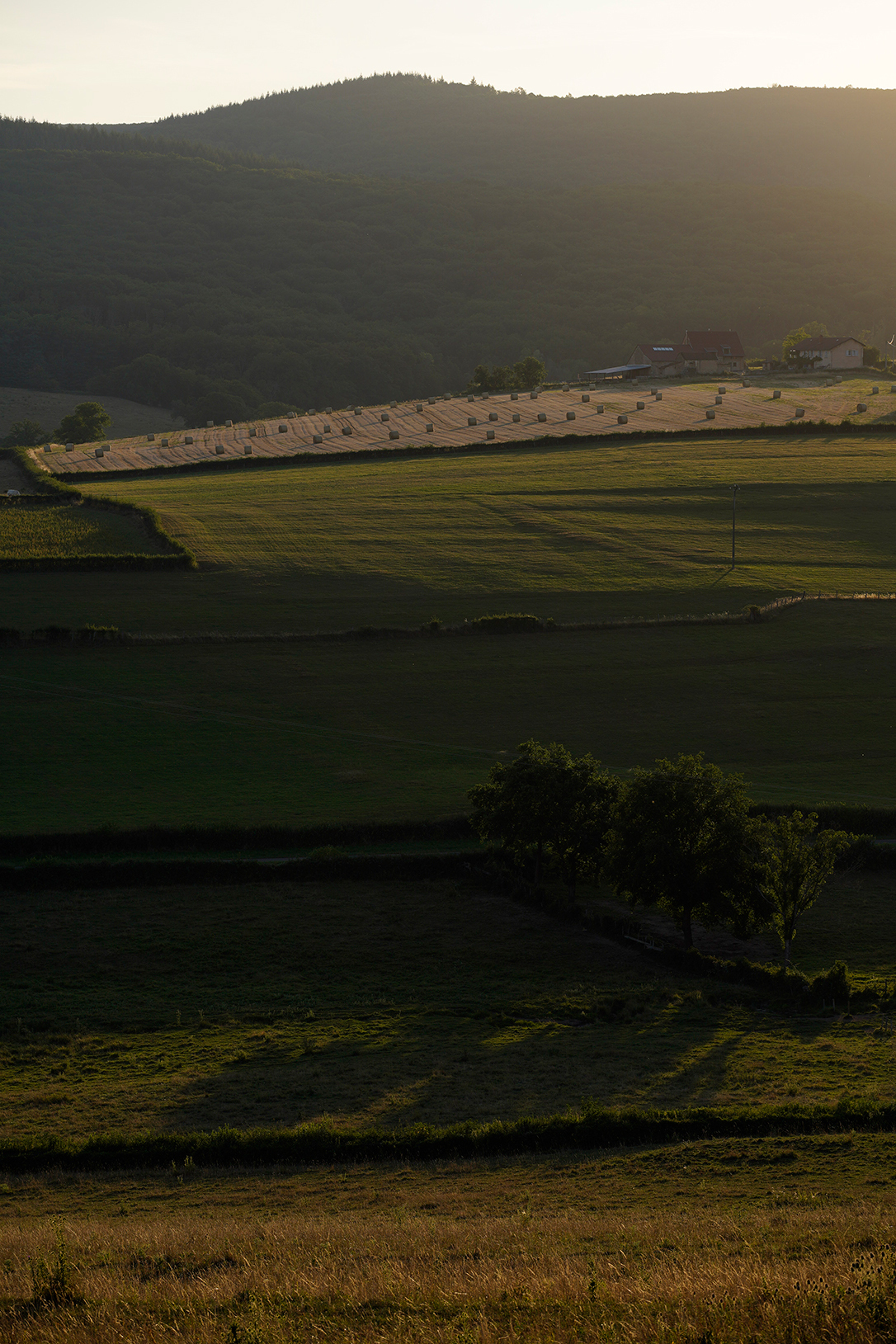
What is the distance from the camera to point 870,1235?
15617 mm

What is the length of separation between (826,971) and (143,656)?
42.0 m

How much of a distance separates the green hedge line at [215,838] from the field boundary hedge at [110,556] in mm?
38908

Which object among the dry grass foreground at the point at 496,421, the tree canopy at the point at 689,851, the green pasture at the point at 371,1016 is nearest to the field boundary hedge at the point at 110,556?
the dry grass foreground at the point at 496,421

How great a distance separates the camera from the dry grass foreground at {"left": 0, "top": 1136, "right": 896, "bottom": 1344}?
1280cm

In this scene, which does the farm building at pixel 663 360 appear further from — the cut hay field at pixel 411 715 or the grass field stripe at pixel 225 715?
the grass field stripe at pixel 225 715

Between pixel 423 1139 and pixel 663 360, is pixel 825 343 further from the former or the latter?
pixel 423 1139

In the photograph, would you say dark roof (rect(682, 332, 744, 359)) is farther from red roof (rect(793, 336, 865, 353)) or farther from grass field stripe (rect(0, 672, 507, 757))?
grass field stripe (rect(0, 672, 507, 757))

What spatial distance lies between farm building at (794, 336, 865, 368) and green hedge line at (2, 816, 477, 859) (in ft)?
467

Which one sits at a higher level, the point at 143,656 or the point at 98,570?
the point at 98,570

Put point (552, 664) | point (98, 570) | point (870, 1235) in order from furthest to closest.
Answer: point (98, 570)
point (552, 664)
point (870, 1235)

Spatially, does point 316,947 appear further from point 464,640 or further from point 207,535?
point 207,535

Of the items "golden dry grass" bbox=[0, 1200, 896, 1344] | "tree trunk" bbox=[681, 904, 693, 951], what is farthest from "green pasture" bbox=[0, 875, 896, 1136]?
"golden dry grass" bbox=[0, 1200, 896, 1344]

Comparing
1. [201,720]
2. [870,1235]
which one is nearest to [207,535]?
[201,720]

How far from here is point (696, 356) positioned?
17312cm
